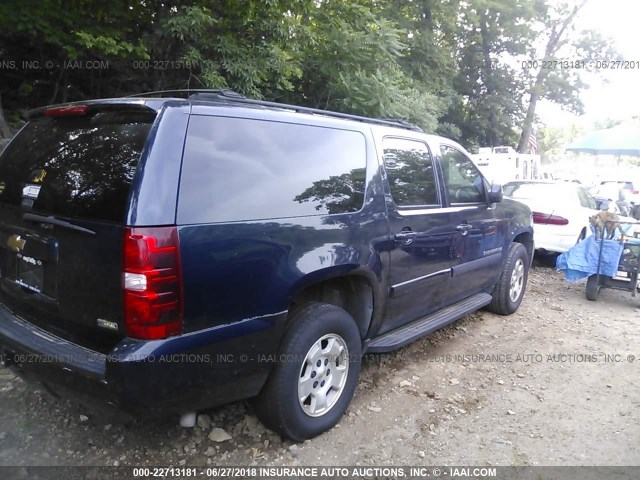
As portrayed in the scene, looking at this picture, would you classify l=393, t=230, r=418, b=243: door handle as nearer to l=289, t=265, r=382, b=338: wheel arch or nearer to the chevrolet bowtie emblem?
l=289, t=265, r=382, b=338: wheel arch

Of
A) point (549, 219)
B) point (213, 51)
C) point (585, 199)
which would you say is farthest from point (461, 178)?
point (585, 199)

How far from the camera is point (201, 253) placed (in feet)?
7.29

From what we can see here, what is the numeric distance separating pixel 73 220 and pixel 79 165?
12.1 inches

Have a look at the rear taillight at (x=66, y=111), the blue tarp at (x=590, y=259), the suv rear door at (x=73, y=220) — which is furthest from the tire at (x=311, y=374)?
the blue tarp at (x=590, y=259)

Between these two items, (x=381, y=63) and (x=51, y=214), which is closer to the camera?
(x=51, y=214)

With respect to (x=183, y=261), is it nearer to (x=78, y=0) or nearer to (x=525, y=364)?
(x=525, y=364)

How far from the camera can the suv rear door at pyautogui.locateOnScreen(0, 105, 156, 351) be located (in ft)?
7.25

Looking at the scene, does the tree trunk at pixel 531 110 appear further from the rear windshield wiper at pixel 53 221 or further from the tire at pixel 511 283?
the rear windshield wiper at pixel 53 221

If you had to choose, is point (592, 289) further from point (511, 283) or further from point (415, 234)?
point (415, 234)

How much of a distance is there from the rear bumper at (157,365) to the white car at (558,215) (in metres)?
6.08

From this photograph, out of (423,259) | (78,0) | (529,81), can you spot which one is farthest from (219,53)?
(529,81)

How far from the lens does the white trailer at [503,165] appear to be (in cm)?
1479

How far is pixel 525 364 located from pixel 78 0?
730cm

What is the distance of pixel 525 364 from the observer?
13.9 feet
